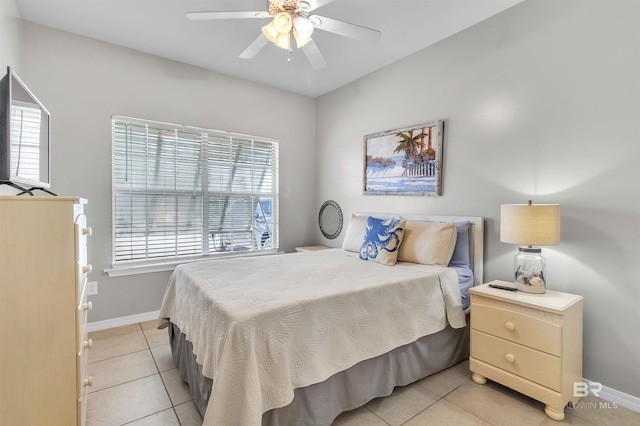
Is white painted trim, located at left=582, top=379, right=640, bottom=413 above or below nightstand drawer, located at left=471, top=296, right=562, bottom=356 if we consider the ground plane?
below

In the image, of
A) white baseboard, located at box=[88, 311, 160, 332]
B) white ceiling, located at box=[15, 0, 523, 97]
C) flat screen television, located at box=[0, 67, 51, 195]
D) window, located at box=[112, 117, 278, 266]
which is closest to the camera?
flat screen television, located at box=[0, 67, 51, 195]

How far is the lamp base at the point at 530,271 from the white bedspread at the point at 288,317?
1.40 feet

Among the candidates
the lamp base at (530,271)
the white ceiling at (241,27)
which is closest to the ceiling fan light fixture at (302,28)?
the white ceiling at (241,27)

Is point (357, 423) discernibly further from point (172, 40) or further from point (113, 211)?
point (172, 40)

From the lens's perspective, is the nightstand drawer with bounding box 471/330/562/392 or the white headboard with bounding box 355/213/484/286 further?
the white headboard with bounding box 355/213/484/286

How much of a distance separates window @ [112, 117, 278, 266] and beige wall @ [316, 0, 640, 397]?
79.2 inches

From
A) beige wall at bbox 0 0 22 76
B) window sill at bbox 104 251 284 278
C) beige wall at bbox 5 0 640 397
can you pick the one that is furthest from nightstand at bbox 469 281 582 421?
beige wall at bbox 0 0 22 76

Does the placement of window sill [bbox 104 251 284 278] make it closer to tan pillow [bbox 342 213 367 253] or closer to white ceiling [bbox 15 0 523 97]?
tan pillow [bbox 342 213 367 253]

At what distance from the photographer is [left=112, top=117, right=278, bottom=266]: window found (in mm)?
3057

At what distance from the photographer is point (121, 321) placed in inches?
118

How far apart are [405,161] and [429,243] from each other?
1006mm

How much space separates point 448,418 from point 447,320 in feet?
2.05

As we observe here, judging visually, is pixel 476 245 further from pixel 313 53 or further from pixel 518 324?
pixel 313 53

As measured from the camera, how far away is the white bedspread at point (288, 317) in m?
1.30
